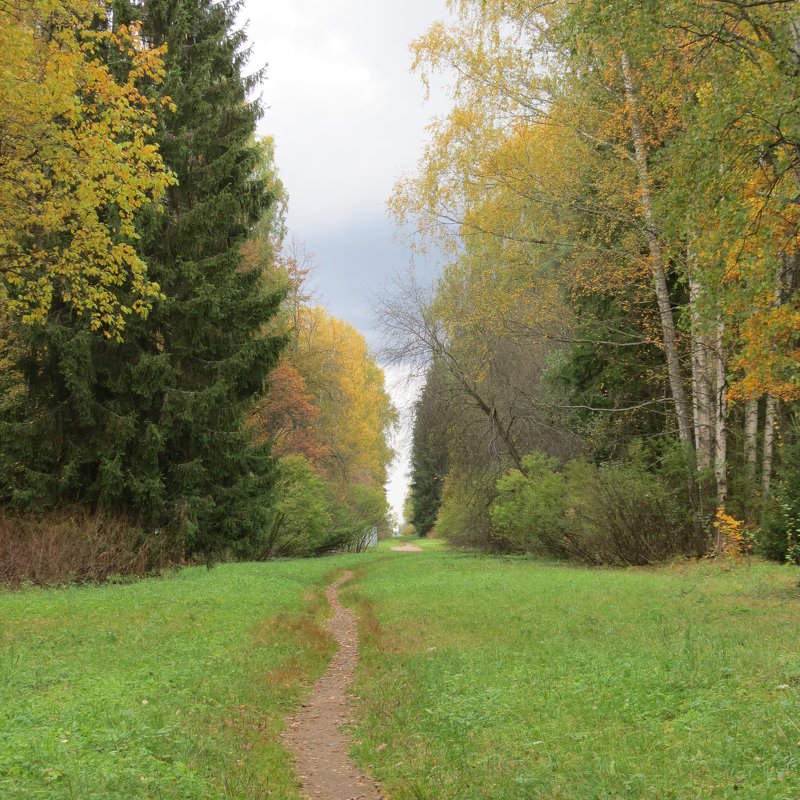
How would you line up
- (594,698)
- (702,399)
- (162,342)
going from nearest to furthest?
1. (594,698)
2. (702,399)
3. (162,342)

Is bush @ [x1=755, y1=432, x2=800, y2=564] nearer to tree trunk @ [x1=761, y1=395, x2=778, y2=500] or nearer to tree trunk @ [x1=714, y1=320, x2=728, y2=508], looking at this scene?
tree trunk @ [x1=761, y1=395, x2=778, y2=500]

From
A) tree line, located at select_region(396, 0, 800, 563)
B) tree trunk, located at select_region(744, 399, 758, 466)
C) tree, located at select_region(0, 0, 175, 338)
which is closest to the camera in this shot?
tree line, located at select_region(396, 0, 800, 563)

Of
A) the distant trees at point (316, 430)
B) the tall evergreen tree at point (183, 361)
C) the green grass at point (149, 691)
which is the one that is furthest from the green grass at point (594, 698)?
the distant trees at point (316, 430)

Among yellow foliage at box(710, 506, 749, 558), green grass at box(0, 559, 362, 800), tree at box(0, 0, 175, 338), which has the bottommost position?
green grass at box(0, 559, 362, 800)

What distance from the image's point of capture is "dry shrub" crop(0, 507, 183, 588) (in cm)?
1473

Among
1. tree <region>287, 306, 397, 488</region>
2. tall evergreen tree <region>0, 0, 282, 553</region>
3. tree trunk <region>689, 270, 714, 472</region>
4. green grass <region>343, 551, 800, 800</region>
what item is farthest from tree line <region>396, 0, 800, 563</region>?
tree <region>287, 306, 397, 488</region>

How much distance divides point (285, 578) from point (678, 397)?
11.6 metres

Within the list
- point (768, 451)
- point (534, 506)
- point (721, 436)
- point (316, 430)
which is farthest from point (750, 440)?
point (316, 430)

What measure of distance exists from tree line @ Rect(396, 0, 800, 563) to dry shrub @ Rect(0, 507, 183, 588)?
36.7ft

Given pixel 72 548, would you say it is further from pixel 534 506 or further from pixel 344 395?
pixel 344 395

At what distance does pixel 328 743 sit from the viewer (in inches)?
253

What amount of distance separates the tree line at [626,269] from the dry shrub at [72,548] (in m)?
11.2

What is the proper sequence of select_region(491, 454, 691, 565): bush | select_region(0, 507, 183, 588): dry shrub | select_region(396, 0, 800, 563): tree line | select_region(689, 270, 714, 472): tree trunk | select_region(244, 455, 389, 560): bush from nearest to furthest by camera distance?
select_region(396, 0, 800, 563): tree line < select_region(0, 507, 183, 588): dry shrub < select_region(689, 270, 714, 472): tree trunk < select_region(491, 454, 691, 565): bush < select_region(244, 455, 389, 560): bush

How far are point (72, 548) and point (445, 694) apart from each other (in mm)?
12026
